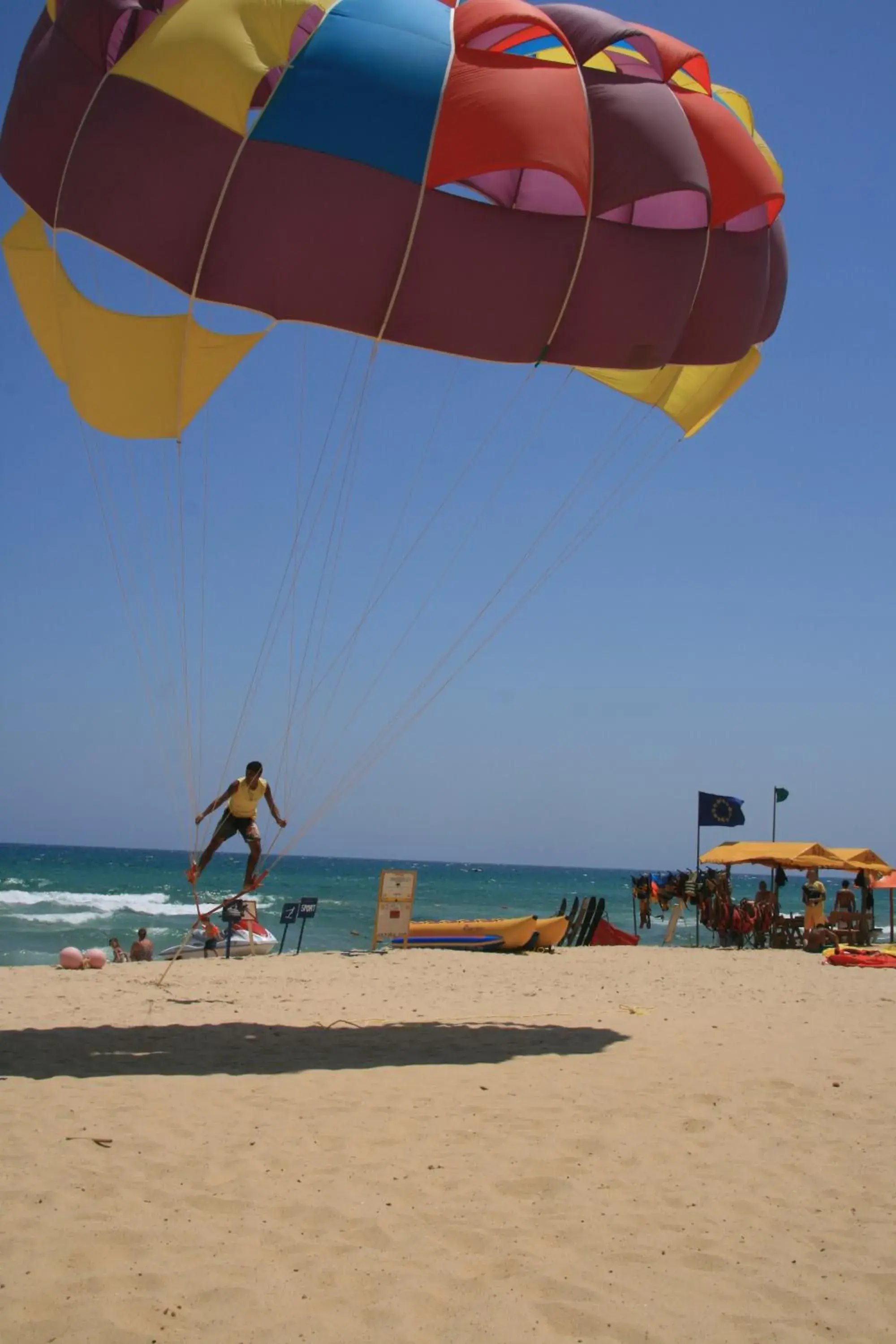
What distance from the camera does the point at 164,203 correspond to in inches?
282

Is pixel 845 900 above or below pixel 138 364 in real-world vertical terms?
below

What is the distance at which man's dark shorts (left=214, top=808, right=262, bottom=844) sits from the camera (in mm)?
9008

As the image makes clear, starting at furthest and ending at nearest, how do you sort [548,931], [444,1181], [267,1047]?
[548,931] → [267,1047] → [444,1181]

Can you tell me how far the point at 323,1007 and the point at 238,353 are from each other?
230 inches

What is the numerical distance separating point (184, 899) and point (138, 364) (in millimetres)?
49094

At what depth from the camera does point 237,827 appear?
358 inches

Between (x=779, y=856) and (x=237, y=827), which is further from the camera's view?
(x=779, y=856)

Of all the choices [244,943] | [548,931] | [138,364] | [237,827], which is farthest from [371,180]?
[244,943]

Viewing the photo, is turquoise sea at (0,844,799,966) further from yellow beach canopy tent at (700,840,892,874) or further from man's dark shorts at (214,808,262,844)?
man's dark shorts at (214,808,262,844)

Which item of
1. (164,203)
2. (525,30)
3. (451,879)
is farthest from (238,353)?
(451,879)

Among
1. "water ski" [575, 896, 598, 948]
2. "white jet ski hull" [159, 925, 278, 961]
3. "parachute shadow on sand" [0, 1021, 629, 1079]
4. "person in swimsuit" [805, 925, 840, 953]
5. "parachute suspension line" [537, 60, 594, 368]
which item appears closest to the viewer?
"parachute shadow on sand" [0, 1021, 629, 1079]

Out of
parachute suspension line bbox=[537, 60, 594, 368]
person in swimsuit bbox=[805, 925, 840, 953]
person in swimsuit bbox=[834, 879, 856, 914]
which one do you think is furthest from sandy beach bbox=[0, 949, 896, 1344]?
person in swimsuit bbox=[834, 879, 856, 914]

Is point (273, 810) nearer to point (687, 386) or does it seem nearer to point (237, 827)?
point (237, 827)

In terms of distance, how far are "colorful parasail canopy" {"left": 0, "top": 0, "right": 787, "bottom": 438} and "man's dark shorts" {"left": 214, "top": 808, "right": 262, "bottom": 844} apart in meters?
3.16
